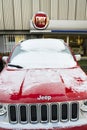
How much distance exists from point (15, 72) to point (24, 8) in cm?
1662

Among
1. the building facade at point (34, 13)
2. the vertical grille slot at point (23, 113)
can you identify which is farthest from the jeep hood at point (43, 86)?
the building facade at point (34, 13)

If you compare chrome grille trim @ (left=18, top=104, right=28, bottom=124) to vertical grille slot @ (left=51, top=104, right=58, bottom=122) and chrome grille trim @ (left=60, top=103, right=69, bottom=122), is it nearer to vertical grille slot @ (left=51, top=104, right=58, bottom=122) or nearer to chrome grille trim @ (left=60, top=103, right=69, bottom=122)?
vertical grille slot @ (left=51, top=104, right=58, bottom=122)

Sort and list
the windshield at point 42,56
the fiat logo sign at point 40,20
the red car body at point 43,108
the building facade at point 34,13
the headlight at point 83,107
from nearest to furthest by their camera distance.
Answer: the red car body at point 43,108 < the headlight at point 83,107 < the windshield at point 42,56 < the fiat logo sign at point 40,20 < the building facade at point 34,13

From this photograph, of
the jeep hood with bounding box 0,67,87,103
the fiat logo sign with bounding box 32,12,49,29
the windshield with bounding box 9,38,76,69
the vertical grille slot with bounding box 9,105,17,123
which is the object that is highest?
the fiat logo sign with bounding box 32,12,49,29

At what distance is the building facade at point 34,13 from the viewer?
19.4 m

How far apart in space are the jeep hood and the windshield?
0.48m

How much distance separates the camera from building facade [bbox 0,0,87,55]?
19391mm

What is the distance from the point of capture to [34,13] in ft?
65.0

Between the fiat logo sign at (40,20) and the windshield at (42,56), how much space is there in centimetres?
1372

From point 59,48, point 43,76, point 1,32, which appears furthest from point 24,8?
point 43,76

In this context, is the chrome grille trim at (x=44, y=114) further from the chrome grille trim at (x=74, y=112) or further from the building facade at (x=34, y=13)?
the building facade at (x=34, y=13)

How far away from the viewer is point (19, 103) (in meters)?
2.85

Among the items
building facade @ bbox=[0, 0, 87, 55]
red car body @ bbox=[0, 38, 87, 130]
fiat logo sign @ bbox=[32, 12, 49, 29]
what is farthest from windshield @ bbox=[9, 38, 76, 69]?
building facade @ bbox=[0, 0, 87, 55]

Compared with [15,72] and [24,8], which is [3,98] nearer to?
[15,72]
